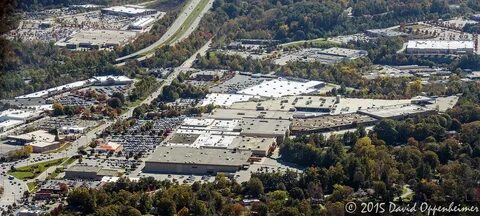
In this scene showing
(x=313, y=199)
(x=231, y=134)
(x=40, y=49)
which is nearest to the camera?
(x=313, y=199)

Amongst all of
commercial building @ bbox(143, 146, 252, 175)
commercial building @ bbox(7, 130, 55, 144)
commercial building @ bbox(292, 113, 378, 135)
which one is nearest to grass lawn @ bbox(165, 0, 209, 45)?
commercial building @ bbox(292, 113, 378, 135)

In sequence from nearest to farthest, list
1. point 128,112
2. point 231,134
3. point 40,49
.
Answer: point 231,134, point 128,112, point 40,49

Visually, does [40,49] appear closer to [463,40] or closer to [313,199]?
[463,40]

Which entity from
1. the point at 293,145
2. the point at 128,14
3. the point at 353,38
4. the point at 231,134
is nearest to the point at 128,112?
the point at 231,134

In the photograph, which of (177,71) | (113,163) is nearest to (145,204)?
(113,163)

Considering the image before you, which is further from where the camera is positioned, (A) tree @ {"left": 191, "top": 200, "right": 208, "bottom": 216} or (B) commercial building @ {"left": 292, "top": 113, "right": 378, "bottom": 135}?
(B) commercial building @ {"left": 292, "top": 113, "right": 378, "bottom": 135}

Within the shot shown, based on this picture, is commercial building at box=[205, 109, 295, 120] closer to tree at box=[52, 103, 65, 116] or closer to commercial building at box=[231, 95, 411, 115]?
commercial building at box=[231, 95, 411, 115]

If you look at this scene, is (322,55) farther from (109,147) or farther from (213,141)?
(109,147)
